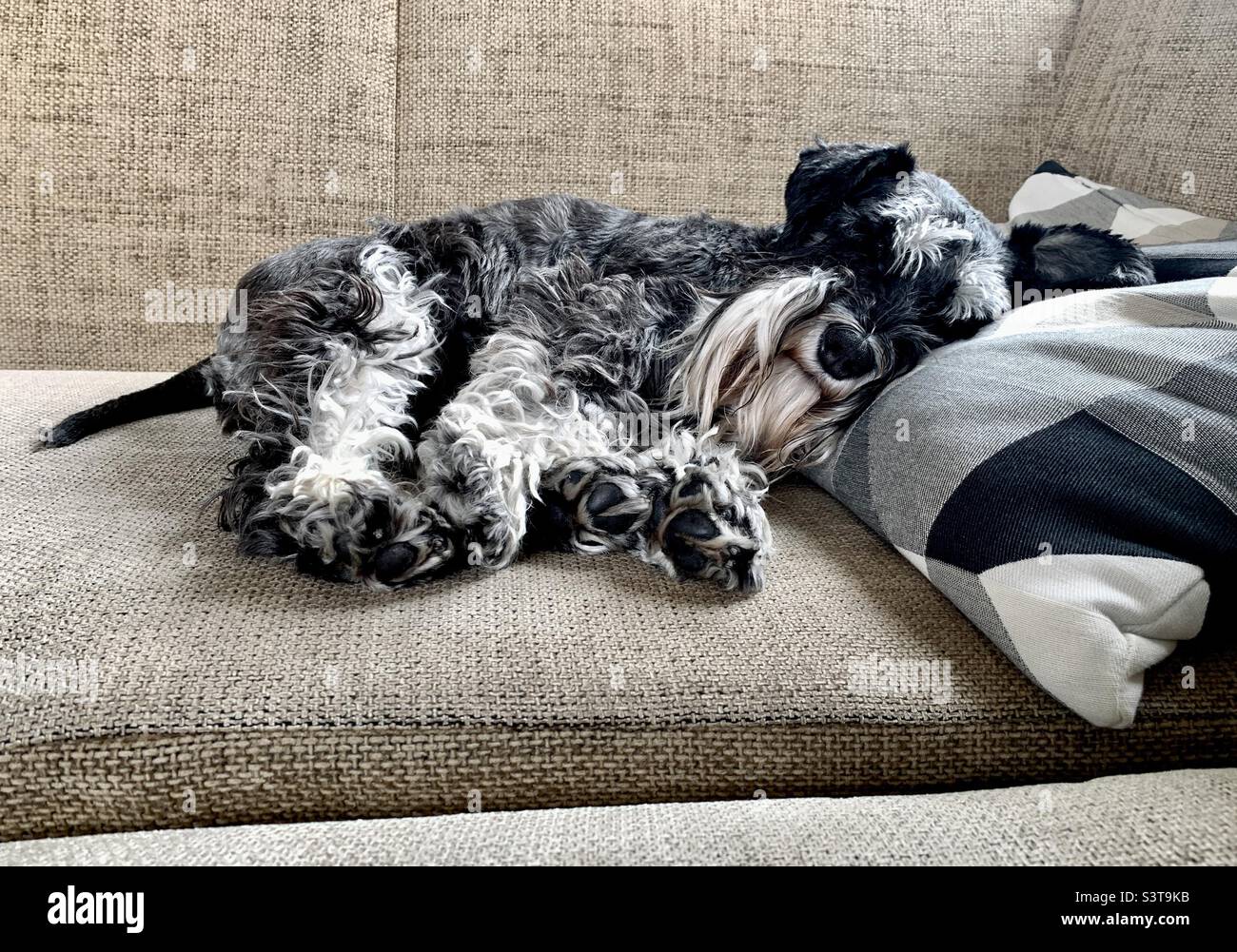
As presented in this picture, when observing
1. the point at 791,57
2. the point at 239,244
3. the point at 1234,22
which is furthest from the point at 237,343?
the point at 1234,22

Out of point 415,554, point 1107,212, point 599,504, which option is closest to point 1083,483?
point 599,504

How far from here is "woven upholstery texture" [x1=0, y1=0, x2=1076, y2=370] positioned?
101 inches

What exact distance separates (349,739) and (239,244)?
6.09ft

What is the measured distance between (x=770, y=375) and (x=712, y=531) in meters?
0.43

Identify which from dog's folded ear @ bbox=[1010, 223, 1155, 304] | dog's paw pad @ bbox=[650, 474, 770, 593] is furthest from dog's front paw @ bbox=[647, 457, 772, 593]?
dog's folded ear @ bbox=[1010, 223, 1155, 304]

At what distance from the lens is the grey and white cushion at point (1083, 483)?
1.25m

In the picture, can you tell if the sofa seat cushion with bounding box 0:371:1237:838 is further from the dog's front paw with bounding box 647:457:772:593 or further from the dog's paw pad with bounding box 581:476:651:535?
the dog's paw pad with bounding box 581:476:651:535

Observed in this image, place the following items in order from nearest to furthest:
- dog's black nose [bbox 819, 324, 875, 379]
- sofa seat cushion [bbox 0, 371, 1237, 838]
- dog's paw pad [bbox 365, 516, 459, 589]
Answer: sofa seat cushion [bbox 0, 371, 1237, 838]
dog's paw pad [bbox 365, 516, 459, 589]
dog's black nose [bbox 819, 324, 875, 379]

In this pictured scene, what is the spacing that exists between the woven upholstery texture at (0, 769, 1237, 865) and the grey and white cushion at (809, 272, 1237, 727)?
0.57ft

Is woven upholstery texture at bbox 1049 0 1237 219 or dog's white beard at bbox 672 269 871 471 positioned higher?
woven upholstery texture at bbox 1049 0 1237 219

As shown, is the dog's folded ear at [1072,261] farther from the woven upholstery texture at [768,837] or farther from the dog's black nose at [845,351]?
the woven upholstery texture at [768,837]

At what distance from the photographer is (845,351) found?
1771 millimetres

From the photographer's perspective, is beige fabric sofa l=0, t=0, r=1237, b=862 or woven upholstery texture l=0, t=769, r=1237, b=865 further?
beige fabric sofa l=0, t=0, r=1237, b=862

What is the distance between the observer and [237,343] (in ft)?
6.23
